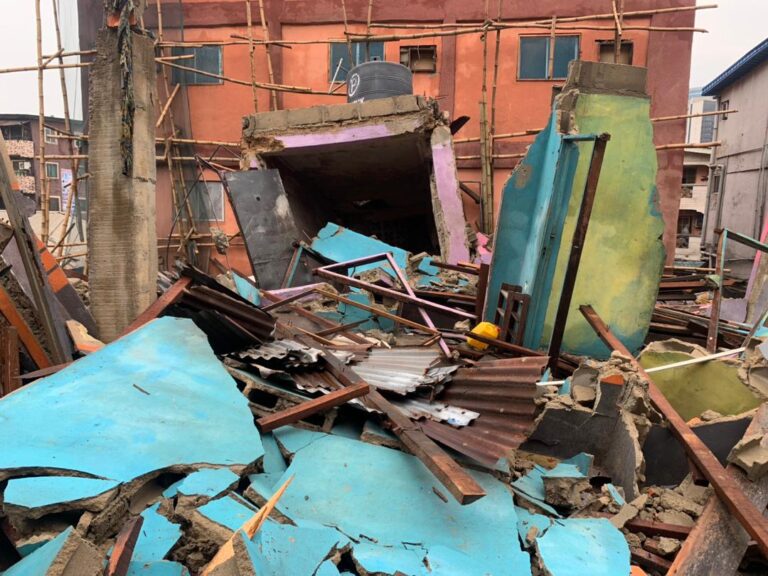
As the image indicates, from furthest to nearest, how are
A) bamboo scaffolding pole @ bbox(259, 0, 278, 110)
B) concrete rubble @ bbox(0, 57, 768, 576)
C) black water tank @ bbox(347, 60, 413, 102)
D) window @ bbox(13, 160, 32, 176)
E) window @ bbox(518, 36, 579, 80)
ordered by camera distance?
window @ bbox(13, 160, 32, 176), window @ bbox(518, 36, 579, 80), bamboo scaffolding pole @ bbox(259, 0, 278, 110), black water tank @ bbox(347, 60, 413, 102), concrete rubble @ bbox(0, 57, 768, 576)

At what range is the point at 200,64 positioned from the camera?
12.5 m

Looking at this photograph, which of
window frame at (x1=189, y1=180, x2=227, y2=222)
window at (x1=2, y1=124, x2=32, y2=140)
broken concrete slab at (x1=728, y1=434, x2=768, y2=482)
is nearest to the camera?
broken concrete slab at (x1=728, y1=434, x2=768, y2=482)

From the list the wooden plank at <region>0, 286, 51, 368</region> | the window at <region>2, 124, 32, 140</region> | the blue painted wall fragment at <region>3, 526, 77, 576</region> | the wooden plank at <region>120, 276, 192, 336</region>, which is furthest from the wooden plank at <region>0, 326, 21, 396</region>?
the window at <region>2, 124, 32, 140</region>

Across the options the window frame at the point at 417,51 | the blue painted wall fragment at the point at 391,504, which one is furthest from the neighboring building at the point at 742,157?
the blue painted wall fragment at the point at 391,504

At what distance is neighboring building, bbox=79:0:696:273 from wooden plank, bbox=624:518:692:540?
369 inches

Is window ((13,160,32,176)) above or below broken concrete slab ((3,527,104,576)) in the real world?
above

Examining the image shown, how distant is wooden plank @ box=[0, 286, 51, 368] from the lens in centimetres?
367

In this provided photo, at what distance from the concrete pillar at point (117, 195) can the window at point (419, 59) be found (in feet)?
29.2

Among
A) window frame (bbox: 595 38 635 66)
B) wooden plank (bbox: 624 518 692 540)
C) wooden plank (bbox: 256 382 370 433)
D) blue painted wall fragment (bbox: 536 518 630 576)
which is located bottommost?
wooden plank (bbox: 624 518 692 540)

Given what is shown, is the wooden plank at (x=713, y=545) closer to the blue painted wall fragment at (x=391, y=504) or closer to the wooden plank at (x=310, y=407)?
the blue painted wall fragment at (x=391, y=504)

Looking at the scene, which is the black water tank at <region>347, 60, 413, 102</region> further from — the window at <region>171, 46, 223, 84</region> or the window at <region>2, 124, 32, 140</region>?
the window at <region>2, 124, 32, 140</region>

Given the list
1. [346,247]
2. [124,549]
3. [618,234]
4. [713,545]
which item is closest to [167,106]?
[346,247]

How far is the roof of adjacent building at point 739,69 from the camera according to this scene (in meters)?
16.7

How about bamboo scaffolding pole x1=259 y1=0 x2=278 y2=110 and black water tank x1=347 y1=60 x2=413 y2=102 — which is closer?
black water tank x1=347 y1=60 x2=413 y2=102
